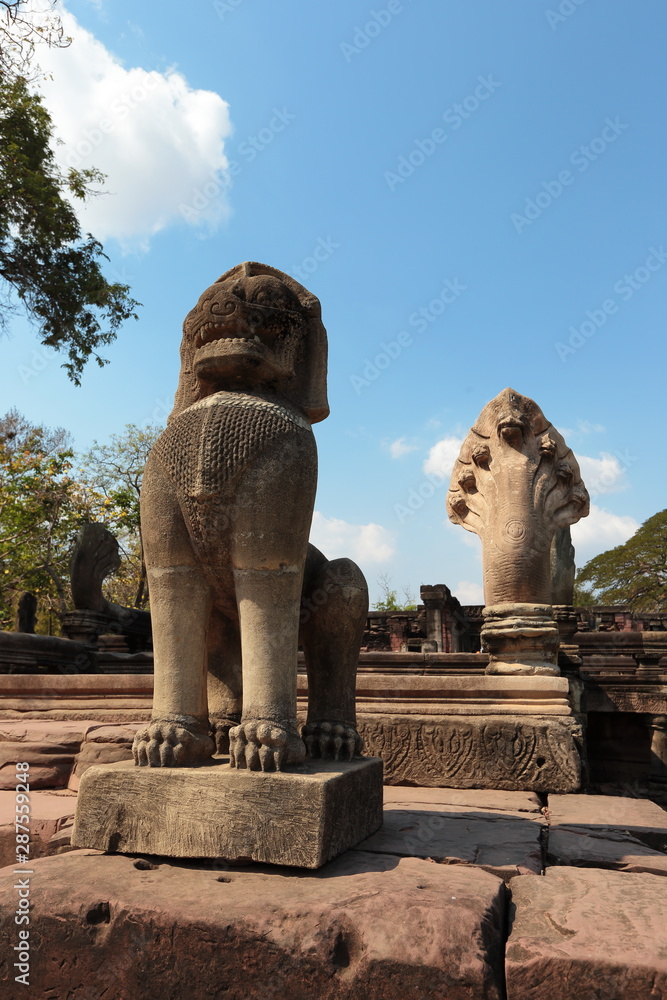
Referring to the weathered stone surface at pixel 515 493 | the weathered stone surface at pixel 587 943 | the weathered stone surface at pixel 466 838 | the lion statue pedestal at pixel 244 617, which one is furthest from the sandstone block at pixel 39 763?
the weathered stone surface at pixel 515 493

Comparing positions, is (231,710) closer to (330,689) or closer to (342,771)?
(330,689)

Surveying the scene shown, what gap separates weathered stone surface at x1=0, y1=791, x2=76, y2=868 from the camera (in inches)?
97.3

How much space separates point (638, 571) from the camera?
26.0 meters

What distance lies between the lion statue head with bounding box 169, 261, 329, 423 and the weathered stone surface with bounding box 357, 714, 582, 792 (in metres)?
1.91

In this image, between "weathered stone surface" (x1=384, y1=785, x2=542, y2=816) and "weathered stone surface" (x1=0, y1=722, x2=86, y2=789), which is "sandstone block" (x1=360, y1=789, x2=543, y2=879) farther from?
"weathered stone surface" (x1=0, y1=722, x2=86, y2=789)

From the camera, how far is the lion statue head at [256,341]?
2.36m

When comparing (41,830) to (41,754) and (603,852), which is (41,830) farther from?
(603,852)

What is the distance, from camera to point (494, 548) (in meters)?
4.80

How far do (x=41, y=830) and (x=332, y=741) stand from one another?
3.85 feet

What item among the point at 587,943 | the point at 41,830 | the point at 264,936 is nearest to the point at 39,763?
the point at 41,830

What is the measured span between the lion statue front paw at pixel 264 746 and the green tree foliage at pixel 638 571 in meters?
25.4

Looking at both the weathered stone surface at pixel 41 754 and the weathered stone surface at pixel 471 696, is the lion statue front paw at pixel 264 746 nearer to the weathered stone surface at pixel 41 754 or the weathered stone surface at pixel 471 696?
the weathered stone surface at pixel 471 696

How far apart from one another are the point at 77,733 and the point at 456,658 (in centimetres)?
402

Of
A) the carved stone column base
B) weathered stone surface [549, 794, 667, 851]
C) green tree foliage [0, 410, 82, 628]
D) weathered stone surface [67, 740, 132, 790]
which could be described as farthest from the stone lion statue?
green tree foliage [0, 410, 82, 628]
